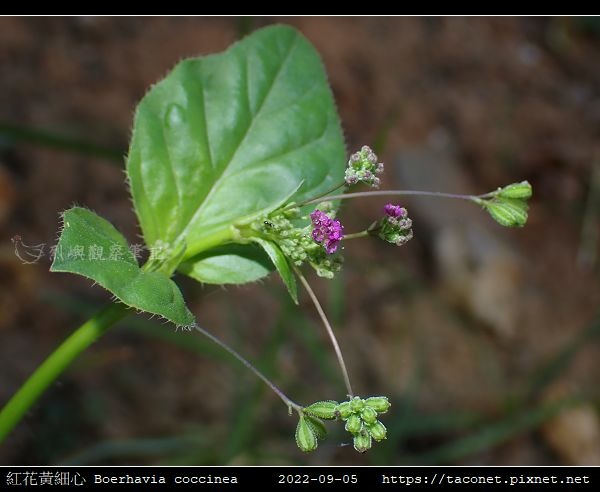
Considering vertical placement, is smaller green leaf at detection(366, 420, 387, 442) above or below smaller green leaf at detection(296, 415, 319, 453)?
above

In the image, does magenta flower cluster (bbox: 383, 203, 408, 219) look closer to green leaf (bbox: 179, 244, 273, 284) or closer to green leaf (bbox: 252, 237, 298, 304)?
green leaf (bbox: 252, 237, 298, 304)

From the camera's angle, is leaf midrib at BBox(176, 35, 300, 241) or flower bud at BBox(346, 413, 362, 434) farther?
leaf midrib at BBox(176, 35, 300, 241)

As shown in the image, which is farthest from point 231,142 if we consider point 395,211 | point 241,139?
point 395,211

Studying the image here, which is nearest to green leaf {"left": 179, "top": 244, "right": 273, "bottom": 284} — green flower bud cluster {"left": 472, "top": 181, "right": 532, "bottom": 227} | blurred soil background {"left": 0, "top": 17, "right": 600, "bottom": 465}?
green flower bud cluster {"left": 472, "top": 181, "right": 532, "bottom": 227}

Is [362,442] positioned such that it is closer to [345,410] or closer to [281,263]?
[345,410]

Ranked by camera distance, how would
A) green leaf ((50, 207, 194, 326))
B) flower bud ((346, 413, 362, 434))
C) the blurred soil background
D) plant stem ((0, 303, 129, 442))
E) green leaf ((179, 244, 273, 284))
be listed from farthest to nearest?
the blurred soil background, green leaf ((179, 244, 273, 284)), plant stem ((0, 303, 129, 442)), flower bud ((346, 413, 362, 434)), green leaf ((50, 207, 194, 326))

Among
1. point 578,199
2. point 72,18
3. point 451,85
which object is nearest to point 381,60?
point 451,85

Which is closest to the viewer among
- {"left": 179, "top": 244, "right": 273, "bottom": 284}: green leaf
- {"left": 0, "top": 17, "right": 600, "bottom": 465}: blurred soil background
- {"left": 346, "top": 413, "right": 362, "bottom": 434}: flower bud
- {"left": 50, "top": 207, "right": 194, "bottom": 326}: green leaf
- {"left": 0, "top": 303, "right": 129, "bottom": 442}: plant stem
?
{"left": 50, "top": 207, "right": 194, "bottom": 326}: green leaf

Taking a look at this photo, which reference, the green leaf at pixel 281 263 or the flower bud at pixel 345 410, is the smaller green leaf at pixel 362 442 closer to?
the flower bud at pixel 345 410
